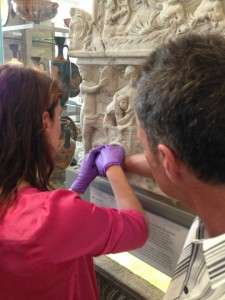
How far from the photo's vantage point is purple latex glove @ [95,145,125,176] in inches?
46.7

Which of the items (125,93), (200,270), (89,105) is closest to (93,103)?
(89,105)

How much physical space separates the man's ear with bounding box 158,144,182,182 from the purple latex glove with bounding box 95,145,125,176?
1.76 feet

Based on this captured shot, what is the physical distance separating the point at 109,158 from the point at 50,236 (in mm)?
486

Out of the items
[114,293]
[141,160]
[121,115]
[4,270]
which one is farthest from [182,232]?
[4,270]

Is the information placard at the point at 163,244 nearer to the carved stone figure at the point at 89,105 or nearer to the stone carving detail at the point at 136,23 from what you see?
the carved stone figure at the point at 89,105

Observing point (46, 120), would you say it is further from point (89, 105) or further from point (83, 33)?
point (83, 33)

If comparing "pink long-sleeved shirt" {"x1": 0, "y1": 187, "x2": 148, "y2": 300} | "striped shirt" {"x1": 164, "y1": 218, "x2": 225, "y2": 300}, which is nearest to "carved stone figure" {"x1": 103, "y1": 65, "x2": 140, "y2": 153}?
"pink long-sleeved shirt" {"x1": 0, "y1": 187, "x2": 148, "y2": 300}

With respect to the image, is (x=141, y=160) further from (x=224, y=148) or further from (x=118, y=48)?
(x=224, y=148)

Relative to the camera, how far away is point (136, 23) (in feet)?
4.10

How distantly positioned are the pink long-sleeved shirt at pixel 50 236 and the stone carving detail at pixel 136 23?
681 mm

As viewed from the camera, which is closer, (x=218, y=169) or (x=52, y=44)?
(x=218, y=169)

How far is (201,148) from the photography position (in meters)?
0.57

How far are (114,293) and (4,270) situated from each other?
632 mm

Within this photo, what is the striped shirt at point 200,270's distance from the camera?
0.58 meters
